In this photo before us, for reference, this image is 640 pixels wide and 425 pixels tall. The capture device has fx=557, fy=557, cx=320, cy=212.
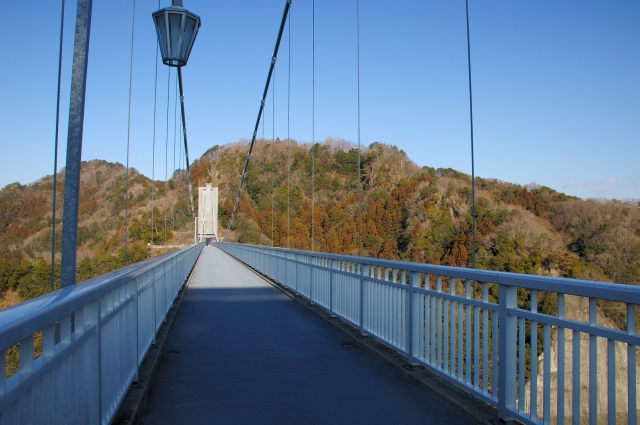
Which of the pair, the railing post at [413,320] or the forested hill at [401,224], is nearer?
the railing post at [413,320]

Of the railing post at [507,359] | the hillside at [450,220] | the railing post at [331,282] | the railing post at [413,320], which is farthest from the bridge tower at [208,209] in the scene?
→ the railing post at [507,359]

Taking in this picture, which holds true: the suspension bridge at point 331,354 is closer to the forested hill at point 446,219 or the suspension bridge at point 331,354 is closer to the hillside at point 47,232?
the hillside at point 47,232

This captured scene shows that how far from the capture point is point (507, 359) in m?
3.01

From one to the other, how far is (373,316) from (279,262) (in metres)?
6.73

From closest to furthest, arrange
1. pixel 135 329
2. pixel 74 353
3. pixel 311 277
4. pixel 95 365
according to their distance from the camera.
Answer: pixel 74 353 < pixel 95 365 < pixel 135 329 < pixel 311 277

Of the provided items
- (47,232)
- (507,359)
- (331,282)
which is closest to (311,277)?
(331,282)

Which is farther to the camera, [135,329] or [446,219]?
[446,219]

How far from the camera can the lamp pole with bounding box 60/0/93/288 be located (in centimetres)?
315

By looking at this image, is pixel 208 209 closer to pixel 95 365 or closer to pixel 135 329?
pixel 135 329

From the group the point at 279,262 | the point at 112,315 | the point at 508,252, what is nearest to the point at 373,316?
the point at 112,315

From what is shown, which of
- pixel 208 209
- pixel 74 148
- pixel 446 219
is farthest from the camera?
pixel 208 209

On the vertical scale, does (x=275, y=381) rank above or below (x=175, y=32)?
below

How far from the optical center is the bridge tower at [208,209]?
72512mm

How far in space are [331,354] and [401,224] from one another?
87.4 ft
